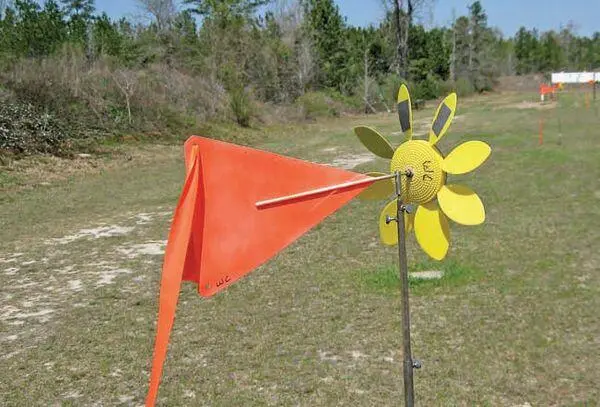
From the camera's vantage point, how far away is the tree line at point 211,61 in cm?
1623

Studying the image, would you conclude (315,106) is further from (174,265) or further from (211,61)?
(174,265)

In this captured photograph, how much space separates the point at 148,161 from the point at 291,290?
9.97 m

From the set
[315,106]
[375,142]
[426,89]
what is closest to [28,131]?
[375,142]

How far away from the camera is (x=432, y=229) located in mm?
2117

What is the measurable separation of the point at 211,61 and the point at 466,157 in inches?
896

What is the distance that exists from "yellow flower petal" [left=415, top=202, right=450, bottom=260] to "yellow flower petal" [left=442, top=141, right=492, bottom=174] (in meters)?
0.16

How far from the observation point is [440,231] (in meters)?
2.11

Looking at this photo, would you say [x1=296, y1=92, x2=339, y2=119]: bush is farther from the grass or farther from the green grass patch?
the green grass patch

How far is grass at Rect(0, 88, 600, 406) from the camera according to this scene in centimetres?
331

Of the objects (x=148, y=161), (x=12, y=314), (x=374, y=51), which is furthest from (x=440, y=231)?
(x=374, y=51)

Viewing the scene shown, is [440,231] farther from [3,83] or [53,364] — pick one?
[3,83]

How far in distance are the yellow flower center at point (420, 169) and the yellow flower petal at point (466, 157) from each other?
37mm

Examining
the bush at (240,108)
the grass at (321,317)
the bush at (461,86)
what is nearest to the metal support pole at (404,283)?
the grass at (321,317)

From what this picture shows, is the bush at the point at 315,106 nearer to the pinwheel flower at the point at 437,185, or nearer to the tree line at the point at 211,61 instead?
the tree line at the point at 211,61
